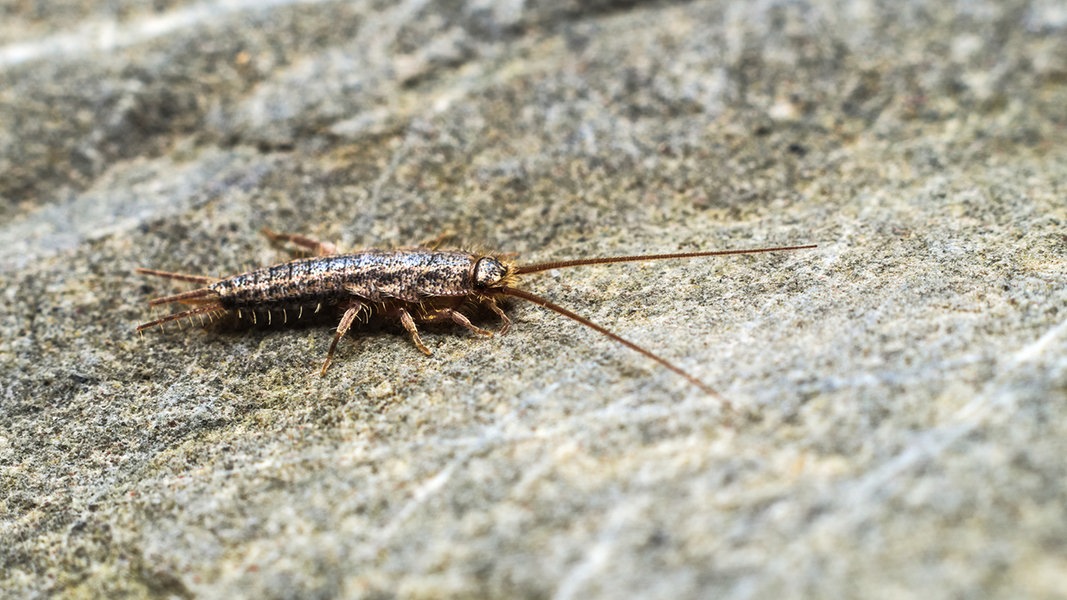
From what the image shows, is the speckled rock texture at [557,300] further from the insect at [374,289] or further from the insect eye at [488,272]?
the insect eye at [488,272]

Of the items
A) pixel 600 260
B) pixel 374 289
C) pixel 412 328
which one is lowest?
pixel 412 328

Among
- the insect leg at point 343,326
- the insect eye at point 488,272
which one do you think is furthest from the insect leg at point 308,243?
the insect eye at point 488,272

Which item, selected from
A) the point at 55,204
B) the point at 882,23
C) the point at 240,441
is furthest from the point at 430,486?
the point at 882,23

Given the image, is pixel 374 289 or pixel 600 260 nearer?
pixel 600 260

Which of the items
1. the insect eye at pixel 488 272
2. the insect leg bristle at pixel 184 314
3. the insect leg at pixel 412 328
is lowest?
the insect leg at pixel 412 328

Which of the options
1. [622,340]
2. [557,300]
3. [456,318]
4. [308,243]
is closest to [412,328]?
[456,318]

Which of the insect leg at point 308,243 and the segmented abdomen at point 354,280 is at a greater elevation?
the insect leg at point 308,243

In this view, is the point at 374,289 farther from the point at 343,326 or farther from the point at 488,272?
the point at 488,272
